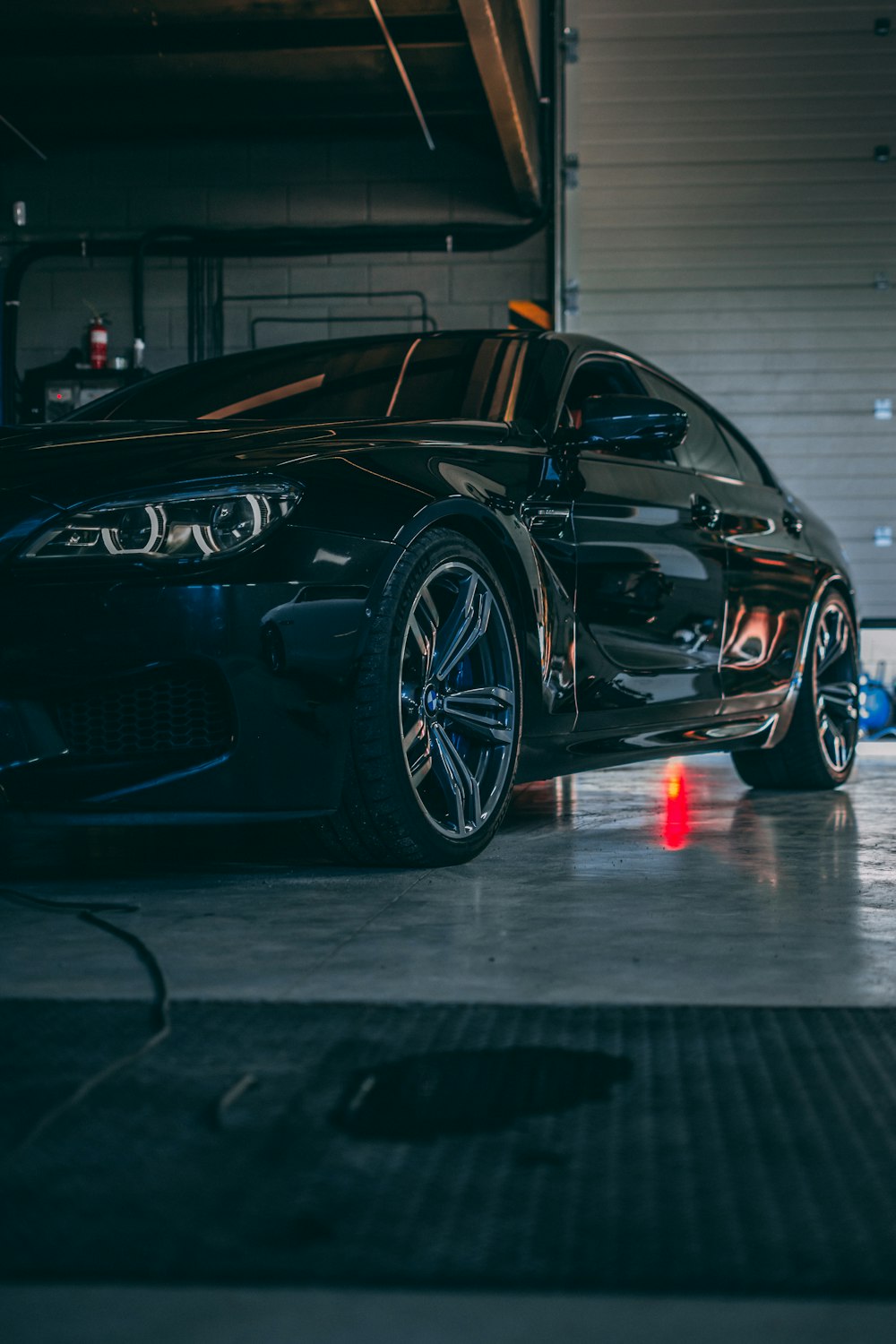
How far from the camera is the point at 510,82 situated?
8.40 meters

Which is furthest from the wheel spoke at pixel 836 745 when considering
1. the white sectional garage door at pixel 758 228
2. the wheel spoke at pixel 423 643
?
the white sectional garage door at pixel 758 228

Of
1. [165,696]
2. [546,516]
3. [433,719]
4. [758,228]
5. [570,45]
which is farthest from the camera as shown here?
[758,228]

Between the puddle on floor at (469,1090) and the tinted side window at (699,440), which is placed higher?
the tinted side window at (699,440)

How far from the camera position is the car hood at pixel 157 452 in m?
2.88

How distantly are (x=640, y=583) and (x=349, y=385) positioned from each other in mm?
852

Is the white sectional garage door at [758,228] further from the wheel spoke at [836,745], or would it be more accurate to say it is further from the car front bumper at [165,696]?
the car front bumper at [165,696]

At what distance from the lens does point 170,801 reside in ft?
9.14

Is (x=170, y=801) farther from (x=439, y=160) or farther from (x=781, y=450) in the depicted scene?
(x=439, y=160)

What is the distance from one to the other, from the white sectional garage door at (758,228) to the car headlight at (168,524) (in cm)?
725

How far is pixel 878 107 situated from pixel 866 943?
8308 mm


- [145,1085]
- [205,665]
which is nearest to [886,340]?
[205,665]

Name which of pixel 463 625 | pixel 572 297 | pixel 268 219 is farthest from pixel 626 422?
pixel 268 219

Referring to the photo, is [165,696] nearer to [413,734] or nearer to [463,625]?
[413,734]

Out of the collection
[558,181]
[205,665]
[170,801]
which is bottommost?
[170,801]
